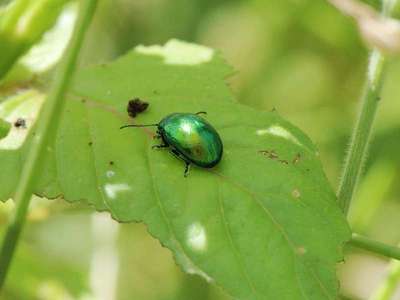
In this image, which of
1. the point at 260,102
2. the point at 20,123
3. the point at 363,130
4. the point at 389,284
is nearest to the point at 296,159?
the point at 363,130

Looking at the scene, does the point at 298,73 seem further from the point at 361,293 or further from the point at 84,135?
the point at 84,135

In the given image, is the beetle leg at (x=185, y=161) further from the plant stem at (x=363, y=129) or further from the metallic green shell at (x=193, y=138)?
the plant stem at (x=363, y=129)

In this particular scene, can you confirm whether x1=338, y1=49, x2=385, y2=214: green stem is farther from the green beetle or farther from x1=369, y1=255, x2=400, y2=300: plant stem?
x1=369, y1=255, x2=400, y2=300: plant stem

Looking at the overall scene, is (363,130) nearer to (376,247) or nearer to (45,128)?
(376,247)

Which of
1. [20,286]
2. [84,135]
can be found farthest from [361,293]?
[84,135]

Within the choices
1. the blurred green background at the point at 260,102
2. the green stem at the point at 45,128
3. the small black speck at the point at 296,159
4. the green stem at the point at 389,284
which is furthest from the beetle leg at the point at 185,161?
the blurred green background at the point at 260,102
